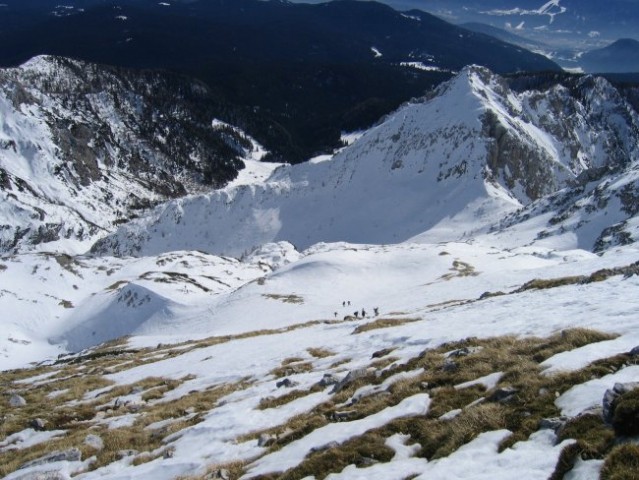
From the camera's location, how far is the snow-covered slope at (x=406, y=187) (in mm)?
151000

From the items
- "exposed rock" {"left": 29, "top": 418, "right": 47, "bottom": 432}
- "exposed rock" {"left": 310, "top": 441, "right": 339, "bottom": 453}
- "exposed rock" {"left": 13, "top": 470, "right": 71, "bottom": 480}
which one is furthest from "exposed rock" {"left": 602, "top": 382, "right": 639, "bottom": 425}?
"exposed rock" {"left": 29, "top": 418, "right": 47, "bottom": 432}

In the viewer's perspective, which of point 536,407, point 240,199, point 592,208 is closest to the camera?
point 536,407

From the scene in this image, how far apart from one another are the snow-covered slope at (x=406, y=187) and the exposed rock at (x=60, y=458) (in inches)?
4778

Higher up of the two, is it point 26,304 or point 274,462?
point 274,462

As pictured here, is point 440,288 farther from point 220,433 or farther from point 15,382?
point 220,433

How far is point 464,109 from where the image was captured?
171125 mm

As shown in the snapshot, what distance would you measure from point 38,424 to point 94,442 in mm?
5265

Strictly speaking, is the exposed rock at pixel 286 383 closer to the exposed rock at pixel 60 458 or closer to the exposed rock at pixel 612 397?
the exposed rock at pixel 60 458

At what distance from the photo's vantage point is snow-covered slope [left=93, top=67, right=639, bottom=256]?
15100 centimetres

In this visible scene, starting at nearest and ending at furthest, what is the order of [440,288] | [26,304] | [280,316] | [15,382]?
[15,382] < [440,288] < [280,316] < [26,304]

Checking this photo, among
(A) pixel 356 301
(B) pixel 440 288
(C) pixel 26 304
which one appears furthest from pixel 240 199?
(B) pixel 440 288

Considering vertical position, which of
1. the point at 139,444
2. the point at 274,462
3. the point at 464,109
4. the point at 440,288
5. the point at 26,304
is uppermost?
the point at 464,109

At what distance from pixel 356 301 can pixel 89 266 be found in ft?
260

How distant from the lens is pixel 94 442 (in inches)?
714
